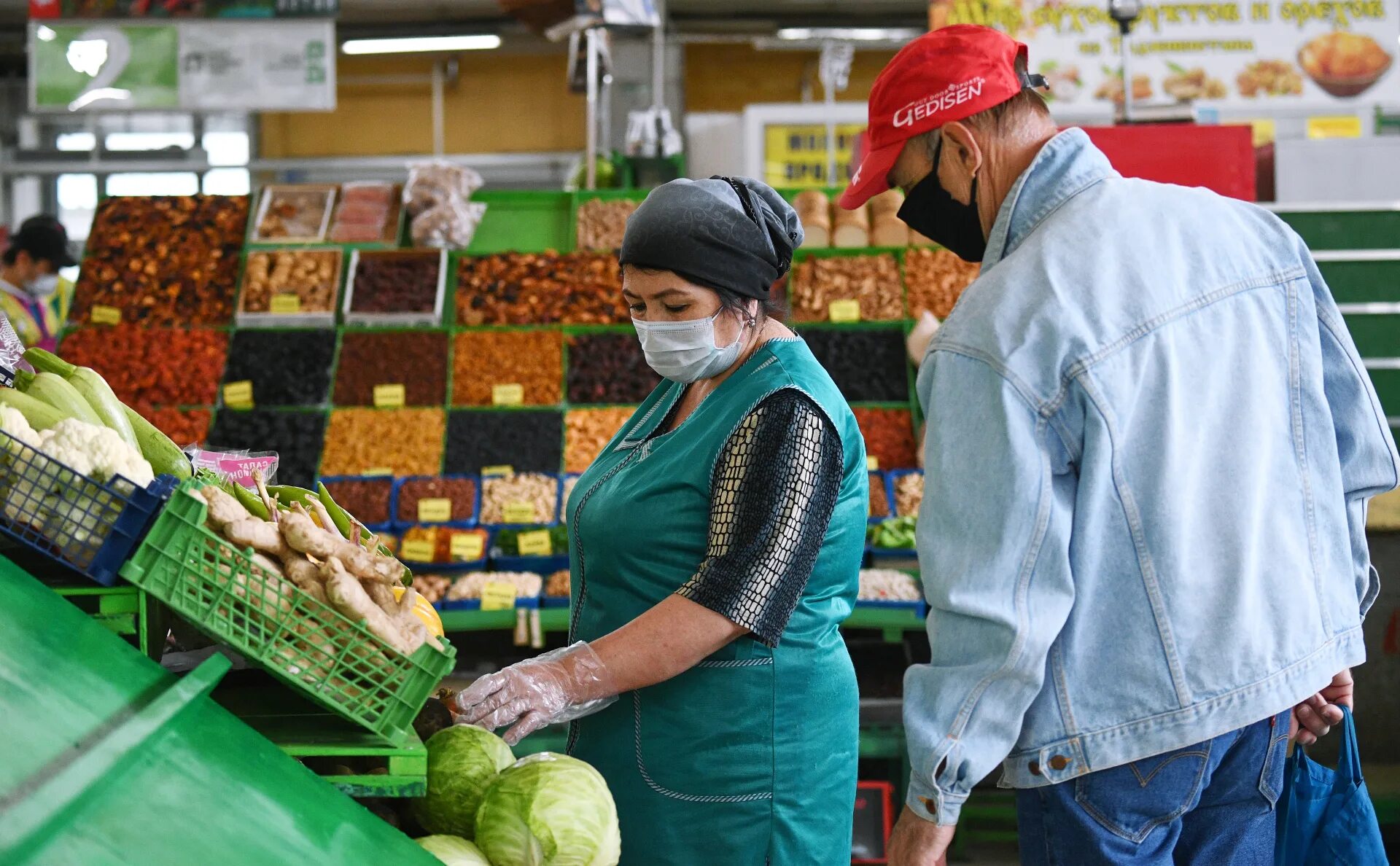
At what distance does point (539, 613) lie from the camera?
4.49m

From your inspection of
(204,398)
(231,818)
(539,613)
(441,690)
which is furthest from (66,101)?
(231,818)

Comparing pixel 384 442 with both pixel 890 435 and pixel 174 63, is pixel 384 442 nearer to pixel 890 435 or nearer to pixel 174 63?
pixel 890 435

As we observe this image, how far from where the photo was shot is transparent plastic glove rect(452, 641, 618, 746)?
5.85 ft

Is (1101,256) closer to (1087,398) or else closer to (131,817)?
(1087,398)

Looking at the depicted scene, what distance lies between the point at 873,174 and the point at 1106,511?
585mm

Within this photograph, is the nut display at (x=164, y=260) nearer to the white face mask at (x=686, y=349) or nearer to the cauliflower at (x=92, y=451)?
the white face mask at (x=686, y=349)

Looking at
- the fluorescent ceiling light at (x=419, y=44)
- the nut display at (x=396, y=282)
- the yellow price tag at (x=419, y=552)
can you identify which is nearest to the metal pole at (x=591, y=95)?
the nut display at (x=396, y=282)

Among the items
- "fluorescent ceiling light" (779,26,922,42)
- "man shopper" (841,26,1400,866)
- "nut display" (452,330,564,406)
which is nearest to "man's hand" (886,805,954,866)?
"man shopper" (841,26,1400,866)

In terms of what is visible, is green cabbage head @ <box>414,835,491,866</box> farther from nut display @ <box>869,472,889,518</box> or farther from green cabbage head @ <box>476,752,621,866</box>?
nut display @ <box>869,472,889,518</box>

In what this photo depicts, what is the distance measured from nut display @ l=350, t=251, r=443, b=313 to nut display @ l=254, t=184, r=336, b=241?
358 millimetres

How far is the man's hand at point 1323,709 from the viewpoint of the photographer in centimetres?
171

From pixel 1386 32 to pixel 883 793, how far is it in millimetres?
5788

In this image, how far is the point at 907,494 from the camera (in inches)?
199

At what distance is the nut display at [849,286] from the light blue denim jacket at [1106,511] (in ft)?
13.0
